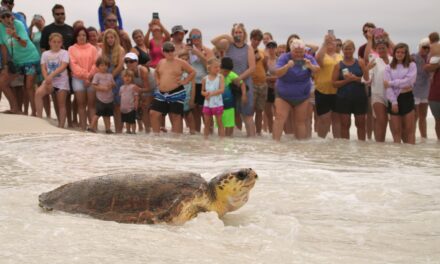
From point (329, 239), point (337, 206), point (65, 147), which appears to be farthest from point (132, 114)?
point (329, 239)

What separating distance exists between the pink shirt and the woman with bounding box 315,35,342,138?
11.6ft

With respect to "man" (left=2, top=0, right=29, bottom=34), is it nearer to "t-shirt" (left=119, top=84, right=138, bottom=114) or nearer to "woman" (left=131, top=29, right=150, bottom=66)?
"woman" (left=131, top=29, right=150, bottom=66)

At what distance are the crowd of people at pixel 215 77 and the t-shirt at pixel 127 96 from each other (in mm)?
16

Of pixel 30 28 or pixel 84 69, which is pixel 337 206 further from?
pixel 30 28

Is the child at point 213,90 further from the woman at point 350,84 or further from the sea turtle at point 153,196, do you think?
the sea turtle at point 153,196

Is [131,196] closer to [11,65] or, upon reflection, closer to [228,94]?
[228,94]

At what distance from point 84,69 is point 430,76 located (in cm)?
547

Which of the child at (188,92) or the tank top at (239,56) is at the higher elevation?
the tank top at (239,56)

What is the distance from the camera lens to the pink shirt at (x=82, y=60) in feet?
33.4

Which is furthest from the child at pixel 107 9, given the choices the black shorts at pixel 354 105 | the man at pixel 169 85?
the black shorts at pixel 354 105

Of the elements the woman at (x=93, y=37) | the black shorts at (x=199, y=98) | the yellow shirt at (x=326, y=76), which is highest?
the woman at (x=93, y=37)

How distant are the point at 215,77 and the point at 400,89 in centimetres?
266

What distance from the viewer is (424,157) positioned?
7887 mm

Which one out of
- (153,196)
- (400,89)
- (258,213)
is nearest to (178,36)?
(400,89)
